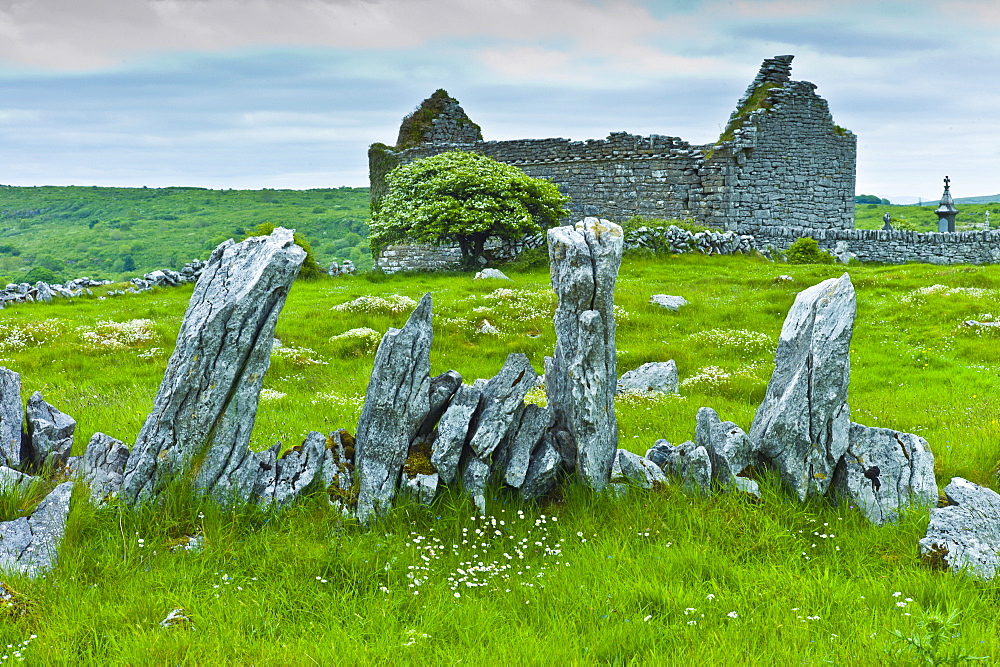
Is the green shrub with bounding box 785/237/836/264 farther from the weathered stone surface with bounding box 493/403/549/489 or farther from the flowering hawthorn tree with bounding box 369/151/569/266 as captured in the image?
the weathered stone surface with bounding box 493/403/549/489

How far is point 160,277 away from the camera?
3334 centimetres

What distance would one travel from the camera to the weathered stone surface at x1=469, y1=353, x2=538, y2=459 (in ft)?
27.1

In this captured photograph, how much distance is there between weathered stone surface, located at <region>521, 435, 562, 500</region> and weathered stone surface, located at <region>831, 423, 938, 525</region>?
3164 millimetres

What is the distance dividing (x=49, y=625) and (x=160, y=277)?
3024cm

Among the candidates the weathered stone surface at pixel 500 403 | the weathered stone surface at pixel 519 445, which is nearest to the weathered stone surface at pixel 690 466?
the weathered stone surface at pixel 519 445

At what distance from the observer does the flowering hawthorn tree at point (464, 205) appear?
122 feet

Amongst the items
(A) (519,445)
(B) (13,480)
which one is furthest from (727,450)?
(B) (13,480)

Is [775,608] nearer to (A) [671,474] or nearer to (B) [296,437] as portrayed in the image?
(A) [671,474]

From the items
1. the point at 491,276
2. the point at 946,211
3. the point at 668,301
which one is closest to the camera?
the point at 668,301

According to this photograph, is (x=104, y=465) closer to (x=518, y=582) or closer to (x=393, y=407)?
(x=393, y=407)

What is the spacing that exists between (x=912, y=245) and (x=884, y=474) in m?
34.8

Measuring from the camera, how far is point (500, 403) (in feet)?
27.8

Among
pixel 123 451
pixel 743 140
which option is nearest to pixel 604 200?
pixel 743 140

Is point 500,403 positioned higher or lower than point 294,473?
higher
